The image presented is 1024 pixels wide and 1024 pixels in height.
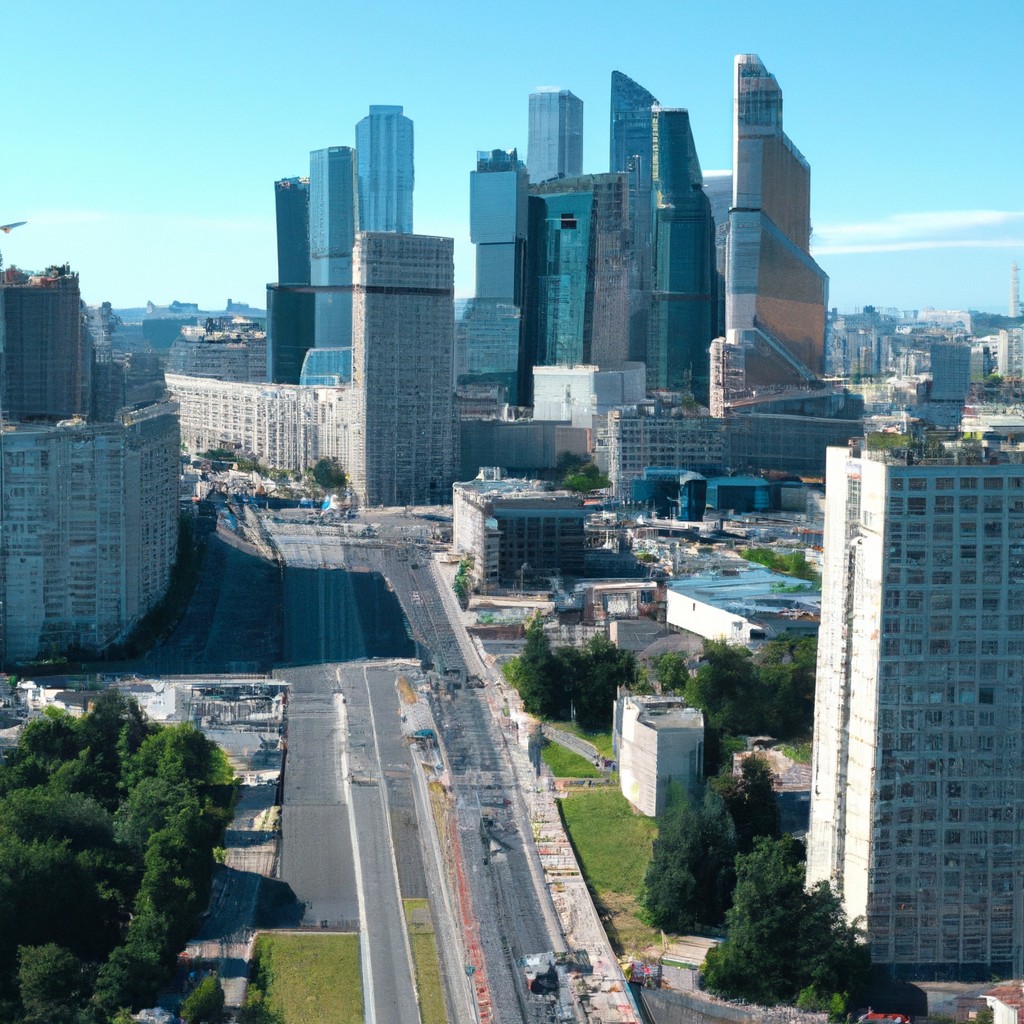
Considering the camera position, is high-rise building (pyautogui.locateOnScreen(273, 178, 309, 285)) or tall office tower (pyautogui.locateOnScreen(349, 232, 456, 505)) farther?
high-rise building (pyautogui.locateOnScreen(273, 178, 309, 285))

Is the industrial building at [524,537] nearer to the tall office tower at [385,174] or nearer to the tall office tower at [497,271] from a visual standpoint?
the tall office tower at [497,271]

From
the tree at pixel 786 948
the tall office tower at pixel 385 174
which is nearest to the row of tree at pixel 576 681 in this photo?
the tree at pixel 786 948

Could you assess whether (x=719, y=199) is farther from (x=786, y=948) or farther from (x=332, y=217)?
(x=786, y=948)

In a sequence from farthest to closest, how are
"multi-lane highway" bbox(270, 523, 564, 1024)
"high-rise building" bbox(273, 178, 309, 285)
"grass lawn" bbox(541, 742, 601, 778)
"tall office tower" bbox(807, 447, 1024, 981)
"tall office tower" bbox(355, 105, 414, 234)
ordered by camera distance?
"tall office tower" bbox(355, 105, 414, 234), "high-rise building" bbox(273, 178, 309, 285), "grass lawn" bbox(541, 742, 601, 778), "multi-lane highway" bbox(270, 523, 564, 1024), "tall office tower" bbox(807, 447, 1024, 981)

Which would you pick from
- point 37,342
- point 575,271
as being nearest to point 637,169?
point 575,271

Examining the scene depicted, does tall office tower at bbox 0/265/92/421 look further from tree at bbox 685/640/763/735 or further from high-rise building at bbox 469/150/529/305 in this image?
high-rise building at bbox 469/150/529/305

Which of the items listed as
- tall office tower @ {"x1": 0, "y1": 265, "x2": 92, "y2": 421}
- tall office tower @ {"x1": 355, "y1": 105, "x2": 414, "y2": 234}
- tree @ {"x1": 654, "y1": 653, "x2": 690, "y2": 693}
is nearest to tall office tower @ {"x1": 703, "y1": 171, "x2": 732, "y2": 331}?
tall office tower @ {"x1": 355, "y1": 105, "x2": 414, "y2": 234}
